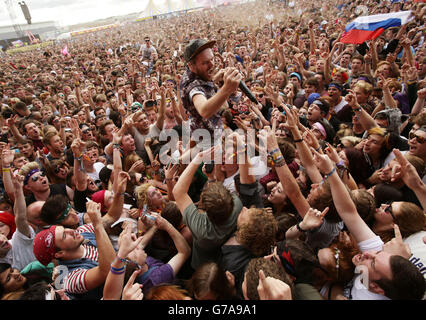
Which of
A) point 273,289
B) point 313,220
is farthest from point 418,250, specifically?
point 273,289

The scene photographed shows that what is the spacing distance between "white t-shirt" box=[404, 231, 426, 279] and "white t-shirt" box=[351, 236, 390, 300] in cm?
29

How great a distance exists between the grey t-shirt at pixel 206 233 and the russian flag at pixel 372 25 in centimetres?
727

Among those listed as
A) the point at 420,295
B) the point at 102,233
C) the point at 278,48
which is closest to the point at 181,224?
the point at 102,233

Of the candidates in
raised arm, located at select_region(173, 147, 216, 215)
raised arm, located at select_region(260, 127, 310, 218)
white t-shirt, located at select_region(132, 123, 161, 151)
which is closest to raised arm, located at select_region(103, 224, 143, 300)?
raised arm, located at select_region(173, 147, 216, 215)

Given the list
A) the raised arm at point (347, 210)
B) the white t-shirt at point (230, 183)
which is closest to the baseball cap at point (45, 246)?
the white t-shirt at point (230, 183)

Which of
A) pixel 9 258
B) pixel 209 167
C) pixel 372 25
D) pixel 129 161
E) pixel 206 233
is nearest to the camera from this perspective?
pixel 206 233

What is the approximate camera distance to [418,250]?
5.88 feet

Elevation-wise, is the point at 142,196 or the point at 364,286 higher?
the point at 142,196

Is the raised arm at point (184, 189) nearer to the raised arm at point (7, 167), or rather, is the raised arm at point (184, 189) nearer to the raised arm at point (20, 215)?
the raised arm at point (20, 215)

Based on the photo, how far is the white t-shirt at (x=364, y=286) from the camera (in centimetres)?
150

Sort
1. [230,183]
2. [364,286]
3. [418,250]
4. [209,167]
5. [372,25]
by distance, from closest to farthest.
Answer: [364,286], [418,250], [230,183], [209,167], [372,25]

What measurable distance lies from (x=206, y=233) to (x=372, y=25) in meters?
8.63

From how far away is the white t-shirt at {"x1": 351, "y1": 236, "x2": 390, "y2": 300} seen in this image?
1.50 metres

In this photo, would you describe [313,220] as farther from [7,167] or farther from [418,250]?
[7,167]
